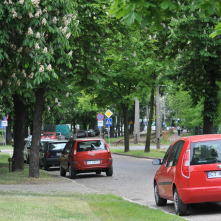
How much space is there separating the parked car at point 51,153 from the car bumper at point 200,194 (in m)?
18.2

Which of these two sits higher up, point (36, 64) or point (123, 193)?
point (36, 64)

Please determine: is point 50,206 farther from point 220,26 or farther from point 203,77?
point 203,77

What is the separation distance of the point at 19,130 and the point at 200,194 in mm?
14894

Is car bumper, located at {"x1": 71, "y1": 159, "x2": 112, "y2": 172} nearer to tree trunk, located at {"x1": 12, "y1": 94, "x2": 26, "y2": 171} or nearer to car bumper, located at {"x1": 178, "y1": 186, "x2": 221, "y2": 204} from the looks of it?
tree trunk, located at {"x1": 12, "y1": 94, "x2": 26, "y2": 171}

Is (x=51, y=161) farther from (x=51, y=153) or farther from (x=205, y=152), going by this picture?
(x=205, y=152)

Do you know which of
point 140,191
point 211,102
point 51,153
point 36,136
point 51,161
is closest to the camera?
point 140,191

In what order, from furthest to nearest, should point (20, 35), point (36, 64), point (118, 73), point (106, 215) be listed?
point (118, 73)
point (20, 35)
point (36, 64)
point (106, 215)

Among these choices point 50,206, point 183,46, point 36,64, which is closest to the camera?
point 50,206

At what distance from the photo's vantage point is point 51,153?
27.5 metres

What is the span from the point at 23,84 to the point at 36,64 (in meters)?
1.15

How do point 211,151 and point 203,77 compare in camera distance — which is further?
point 203,77

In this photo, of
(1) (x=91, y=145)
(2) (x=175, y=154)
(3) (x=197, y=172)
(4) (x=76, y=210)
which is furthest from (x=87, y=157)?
(3) (x=197, y=172)

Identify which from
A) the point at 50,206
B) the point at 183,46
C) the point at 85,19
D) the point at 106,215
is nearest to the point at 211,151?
the point at 106,215

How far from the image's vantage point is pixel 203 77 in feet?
81.3
